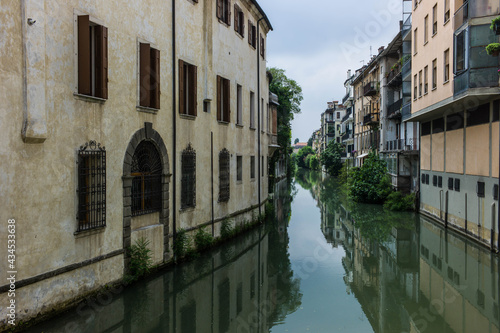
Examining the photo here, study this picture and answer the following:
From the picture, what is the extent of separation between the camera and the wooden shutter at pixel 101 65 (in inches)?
369

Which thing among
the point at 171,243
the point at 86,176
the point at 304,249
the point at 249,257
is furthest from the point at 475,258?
the point at 86,176

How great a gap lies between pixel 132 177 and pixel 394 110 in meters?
26.5

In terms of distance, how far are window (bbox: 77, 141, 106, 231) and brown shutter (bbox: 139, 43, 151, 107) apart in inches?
85.3

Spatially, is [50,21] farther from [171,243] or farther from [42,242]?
[171,243]

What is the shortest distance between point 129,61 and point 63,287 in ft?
18.4

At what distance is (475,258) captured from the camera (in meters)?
13.7

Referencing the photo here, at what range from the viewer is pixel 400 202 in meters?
26.1

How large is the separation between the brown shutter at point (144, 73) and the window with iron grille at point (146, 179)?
1182 mm

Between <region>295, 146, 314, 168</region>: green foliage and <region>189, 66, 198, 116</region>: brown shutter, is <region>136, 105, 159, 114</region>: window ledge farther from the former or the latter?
<region>295, 146, 314, 168</region>: green foliage

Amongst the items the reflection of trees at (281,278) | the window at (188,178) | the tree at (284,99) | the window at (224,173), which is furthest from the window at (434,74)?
the tree at (284,99)

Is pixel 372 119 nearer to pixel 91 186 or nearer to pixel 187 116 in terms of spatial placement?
pixel 187 116

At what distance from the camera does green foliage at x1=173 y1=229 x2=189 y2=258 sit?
12.5 m

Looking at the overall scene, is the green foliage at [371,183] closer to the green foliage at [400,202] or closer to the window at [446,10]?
the green foliage at [400,202]

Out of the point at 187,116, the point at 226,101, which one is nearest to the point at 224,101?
the point at 226,101
